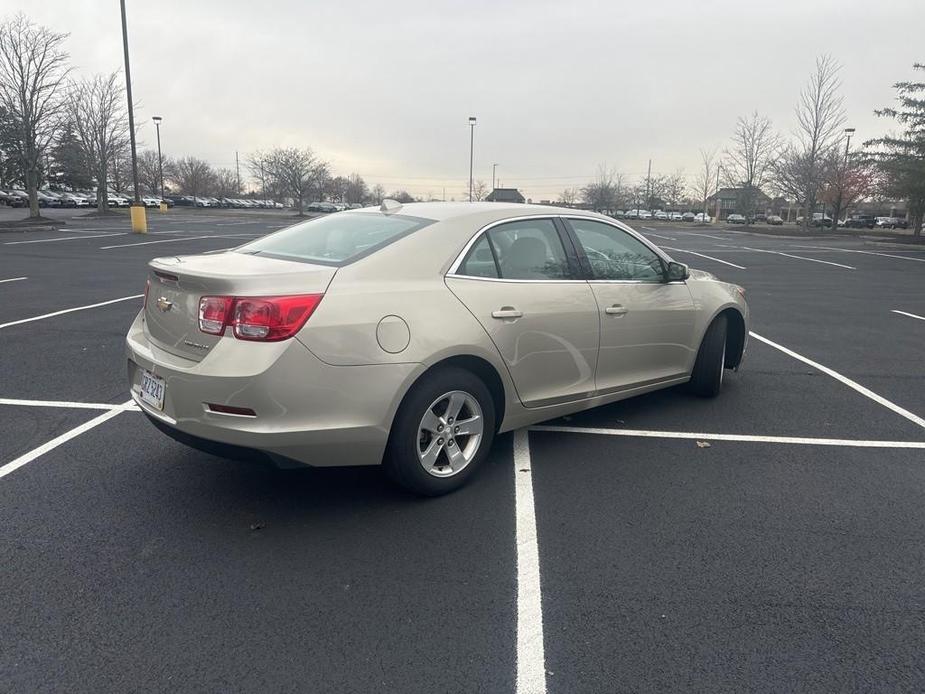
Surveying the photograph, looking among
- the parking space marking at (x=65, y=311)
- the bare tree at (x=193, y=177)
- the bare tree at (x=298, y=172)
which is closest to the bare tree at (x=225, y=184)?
the bare tree at (x=193, y=177)

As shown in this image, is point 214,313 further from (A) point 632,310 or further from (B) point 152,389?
(A) point 632,310

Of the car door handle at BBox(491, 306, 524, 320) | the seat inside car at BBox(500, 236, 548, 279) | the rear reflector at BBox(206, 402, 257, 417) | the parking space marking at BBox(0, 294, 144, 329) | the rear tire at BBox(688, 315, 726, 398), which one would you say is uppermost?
the seat inside car at BBox(500, 236, 548, 279)

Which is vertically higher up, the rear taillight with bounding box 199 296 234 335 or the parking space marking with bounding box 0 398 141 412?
the rear taillight with bounding box 199 296 234 335

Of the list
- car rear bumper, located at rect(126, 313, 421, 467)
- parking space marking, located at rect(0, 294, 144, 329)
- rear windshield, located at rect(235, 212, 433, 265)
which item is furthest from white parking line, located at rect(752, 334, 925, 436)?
parking space marking, located at rect(0, 294, 144, 329)

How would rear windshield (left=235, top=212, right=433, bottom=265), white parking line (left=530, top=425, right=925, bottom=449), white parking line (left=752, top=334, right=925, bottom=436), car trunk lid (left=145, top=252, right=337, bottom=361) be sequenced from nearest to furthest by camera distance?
car trunk lid (left=145, top=252, right=337, bottom=361) < rear windshield (left=235, top=212, right=433, bottom=265) < white parking line (left=530, top=425, right=925, bottom=449) < white parking line (left=752, top=334, right=925, bottom=436)

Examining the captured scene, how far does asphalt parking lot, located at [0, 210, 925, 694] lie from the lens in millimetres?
2475

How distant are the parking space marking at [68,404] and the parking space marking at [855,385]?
19.5 ft

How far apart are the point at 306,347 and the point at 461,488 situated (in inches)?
50.9

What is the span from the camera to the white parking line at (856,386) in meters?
5.43

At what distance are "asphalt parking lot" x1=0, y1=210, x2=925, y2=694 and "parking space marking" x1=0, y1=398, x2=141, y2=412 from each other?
0.03m

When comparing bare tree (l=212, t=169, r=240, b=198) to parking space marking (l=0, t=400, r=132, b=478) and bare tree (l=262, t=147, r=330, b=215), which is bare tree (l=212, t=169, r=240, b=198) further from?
parking space marking (l=0, t=400, r=132, b=478)

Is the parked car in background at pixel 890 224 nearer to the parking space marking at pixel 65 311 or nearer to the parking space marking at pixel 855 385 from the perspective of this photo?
the parking space marking at pixel 855 385

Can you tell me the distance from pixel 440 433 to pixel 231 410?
1.10 meters

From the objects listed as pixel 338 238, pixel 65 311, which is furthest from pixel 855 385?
pixel 65 311
